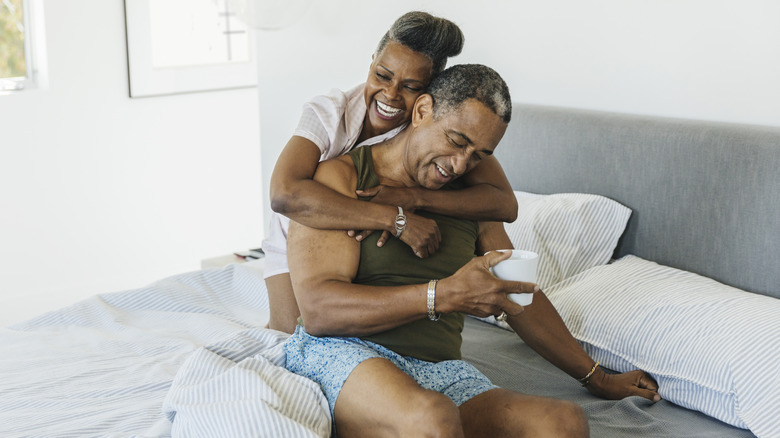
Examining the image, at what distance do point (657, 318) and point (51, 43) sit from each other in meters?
3.43

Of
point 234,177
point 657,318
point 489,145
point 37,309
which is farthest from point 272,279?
point 234,177

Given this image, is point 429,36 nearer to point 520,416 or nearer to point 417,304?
point 417,304

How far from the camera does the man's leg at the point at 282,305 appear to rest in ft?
6.93

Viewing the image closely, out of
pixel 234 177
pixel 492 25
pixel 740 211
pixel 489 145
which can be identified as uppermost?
pixel 492 25

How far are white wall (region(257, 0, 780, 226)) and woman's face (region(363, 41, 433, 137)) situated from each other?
2.75ft

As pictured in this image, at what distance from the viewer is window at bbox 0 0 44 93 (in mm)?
4059

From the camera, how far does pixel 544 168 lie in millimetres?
2576

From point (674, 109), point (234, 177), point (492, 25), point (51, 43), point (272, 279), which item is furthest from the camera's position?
point (234, 177)

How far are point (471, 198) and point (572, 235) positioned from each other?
2.13ft

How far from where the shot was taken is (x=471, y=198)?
1.76 meters

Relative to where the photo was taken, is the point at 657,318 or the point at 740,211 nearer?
the point at 657,318

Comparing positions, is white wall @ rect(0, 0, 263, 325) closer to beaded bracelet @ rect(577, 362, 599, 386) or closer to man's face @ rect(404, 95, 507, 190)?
man's face @ rect(404, 95, 507, 190)

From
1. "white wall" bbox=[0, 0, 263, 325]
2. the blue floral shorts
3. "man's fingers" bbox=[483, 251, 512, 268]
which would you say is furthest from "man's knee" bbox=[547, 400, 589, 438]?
"white wall" bbox=[0, 0, 263, 325]

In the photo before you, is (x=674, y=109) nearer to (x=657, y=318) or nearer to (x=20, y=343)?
(x=657, y=318)
